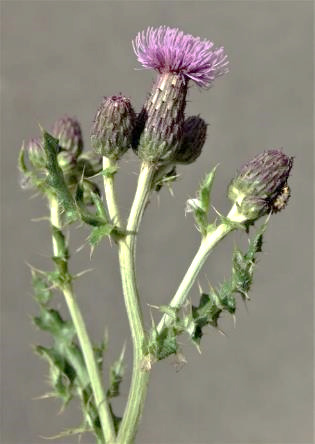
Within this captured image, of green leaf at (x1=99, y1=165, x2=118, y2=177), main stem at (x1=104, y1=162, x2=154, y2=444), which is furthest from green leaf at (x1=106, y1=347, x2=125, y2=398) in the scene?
green leaf at (x1=99, y1=165, x2=118, y2=177)

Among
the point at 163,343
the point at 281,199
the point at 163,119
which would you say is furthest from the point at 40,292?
the point at 281,199

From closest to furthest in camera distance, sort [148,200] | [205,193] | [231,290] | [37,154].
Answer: [231,290] → [205,193] → [148,200] → [37,154]

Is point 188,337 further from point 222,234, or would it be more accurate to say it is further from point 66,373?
point 66,373

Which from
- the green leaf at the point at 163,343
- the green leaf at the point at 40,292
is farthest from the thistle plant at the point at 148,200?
the green leaf at the point at 40,292

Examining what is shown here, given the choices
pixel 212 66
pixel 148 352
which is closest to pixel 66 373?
pixel 148 352

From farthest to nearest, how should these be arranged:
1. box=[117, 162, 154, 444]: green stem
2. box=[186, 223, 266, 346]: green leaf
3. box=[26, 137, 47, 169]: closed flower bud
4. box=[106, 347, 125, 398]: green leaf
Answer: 1. box=[26, 137, 47, 169]: closed flower bud
2. box=[106, 347, 125, 398]: green leaf
3. box=[117, 162, 154, 444]: green stem
4. box=[186, 223, 266, 346]: green leaf

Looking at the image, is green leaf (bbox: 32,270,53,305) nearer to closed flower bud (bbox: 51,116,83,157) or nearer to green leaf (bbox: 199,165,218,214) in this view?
closed flower bud (bbox: 51,116,83,157)

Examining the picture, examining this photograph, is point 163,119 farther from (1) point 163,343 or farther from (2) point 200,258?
(1) point 163,343
